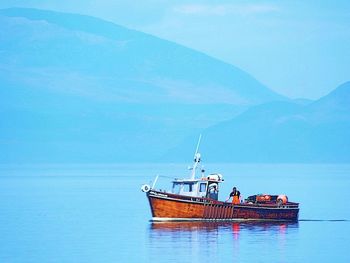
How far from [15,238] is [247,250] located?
719 inches

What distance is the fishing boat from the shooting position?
280ft

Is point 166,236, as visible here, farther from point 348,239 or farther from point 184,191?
point 348,239

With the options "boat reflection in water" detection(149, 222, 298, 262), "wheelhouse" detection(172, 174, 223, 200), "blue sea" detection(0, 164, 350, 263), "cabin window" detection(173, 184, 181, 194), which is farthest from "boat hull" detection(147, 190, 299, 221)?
"cabin window" detection(173, 184, 181, 194)

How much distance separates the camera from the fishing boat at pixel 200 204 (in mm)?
85375

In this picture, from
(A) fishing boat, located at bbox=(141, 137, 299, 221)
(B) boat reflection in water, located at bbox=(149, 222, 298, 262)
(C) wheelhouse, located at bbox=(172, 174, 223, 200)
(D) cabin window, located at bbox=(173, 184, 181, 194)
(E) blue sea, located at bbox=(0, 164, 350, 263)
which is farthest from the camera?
(D) cabin window, located at bbox=(173, 184, 181, 194)

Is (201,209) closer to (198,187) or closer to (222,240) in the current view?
Answer: (198,187)

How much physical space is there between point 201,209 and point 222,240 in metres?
7.53

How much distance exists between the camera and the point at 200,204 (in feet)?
282

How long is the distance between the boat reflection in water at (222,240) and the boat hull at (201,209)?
0.50 m

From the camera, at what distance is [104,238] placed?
83000 millimetres

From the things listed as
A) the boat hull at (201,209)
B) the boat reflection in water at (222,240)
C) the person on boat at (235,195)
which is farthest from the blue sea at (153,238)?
the person on boat at (235,195)

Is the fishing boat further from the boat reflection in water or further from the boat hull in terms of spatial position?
the boat reflection in water

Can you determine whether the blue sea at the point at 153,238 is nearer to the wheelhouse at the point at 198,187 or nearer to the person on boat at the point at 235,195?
the person on boat at the point at 235,195

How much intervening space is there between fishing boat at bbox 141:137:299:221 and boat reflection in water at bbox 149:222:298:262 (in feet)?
1.80
